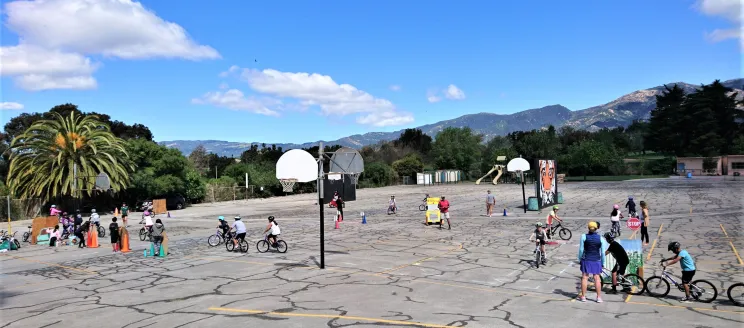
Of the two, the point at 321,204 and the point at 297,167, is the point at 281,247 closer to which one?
the point at 297,167

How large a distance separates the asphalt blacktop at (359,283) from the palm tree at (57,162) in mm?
18652

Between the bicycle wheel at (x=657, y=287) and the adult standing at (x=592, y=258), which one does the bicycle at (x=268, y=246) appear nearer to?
the adult standing at (x=592, y=258)

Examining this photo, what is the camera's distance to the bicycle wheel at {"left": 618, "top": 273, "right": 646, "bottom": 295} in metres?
12.3

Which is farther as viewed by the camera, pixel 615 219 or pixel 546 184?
pixel 546 184

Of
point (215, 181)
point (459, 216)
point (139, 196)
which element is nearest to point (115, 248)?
point (459, 216)

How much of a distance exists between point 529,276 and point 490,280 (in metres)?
1.40

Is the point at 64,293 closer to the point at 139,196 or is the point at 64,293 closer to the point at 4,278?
the point at 4,278

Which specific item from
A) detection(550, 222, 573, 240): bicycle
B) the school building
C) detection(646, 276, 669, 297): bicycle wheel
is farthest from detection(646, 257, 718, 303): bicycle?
the school building

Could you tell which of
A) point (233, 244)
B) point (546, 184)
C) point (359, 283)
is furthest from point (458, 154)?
point (359, 283)

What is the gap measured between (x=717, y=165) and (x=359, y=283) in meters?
91.9

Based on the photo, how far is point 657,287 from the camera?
501 inches

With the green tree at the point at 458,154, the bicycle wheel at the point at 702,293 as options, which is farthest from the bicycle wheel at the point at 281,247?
the green tree at the point at 458,154

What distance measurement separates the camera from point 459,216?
3381cm

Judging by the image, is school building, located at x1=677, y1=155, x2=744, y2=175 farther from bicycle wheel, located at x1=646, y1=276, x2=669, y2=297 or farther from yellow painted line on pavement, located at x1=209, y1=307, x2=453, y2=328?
yellow painted line on pavement, located at x1=209, y1=307, x2=453, y2=328
